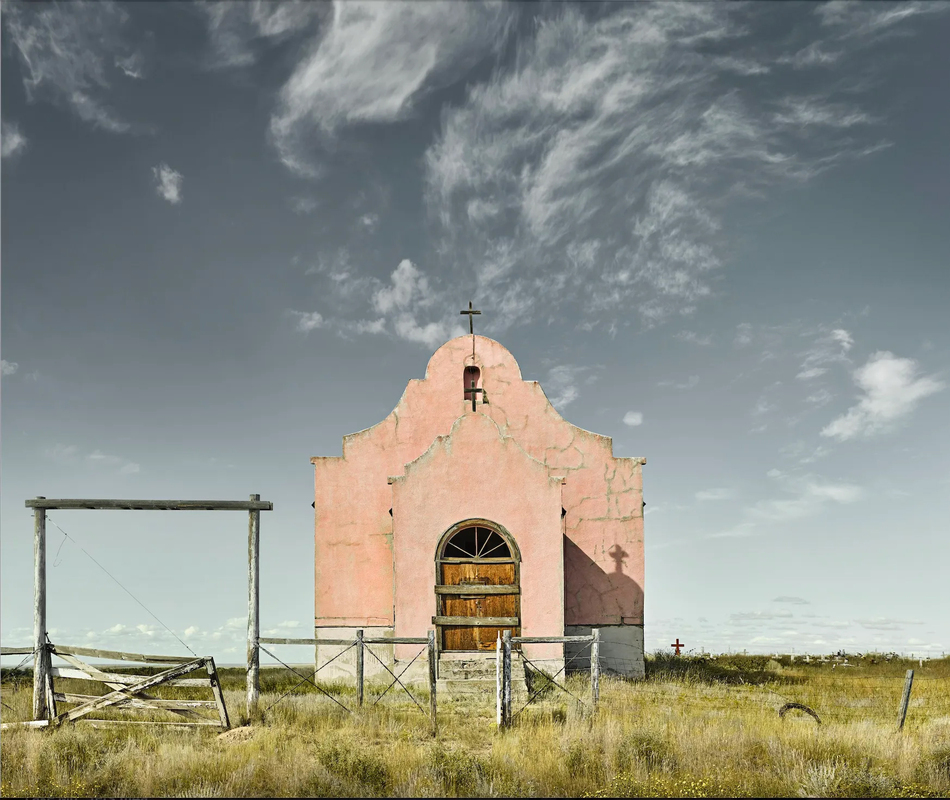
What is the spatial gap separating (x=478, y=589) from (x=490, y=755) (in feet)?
21.9

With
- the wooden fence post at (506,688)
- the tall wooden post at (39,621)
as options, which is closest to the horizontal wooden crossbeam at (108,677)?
the tall wooden post at (39,621)

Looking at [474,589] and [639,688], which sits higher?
[474,589]

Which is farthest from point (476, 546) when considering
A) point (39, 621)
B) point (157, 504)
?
point (39, 621)

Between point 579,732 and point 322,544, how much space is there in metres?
10.6

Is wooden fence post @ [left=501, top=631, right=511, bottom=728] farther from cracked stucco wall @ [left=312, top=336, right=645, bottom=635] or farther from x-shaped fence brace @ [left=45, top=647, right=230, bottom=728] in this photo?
cracked stucco wall @ [left=312, top=336, right=645, bottom=635]

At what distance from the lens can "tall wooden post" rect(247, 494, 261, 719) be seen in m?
15.0

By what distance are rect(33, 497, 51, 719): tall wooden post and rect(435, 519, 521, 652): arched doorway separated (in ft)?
24.7

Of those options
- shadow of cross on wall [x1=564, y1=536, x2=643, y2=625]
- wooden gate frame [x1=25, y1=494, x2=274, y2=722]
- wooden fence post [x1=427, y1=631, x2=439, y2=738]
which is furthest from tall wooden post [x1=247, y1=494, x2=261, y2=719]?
shadow of cross on wall [x1=564, y1=536, x2=643, y2=625]

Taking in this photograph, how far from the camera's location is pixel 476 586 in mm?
18406

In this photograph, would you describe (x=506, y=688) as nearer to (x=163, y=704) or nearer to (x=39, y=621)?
(x=163, y=704)

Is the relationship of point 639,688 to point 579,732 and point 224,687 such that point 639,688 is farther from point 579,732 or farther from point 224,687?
point 224,687

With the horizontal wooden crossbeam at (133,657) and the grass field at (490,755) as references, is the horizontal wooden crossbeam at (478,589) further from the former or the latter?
the horizontal wooden crossbeam at (133,657)

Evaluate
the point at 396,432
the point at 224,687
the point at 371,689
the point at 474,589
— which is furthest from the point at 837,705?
the point at 224,687

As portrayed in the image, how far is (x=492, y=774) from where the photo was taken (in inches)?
431
